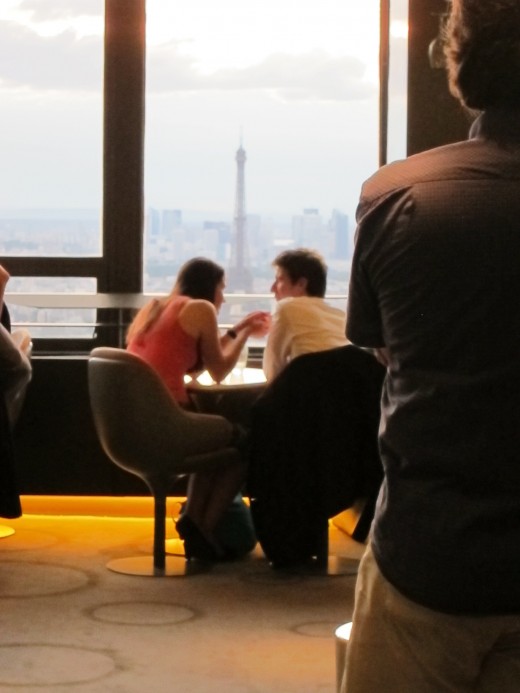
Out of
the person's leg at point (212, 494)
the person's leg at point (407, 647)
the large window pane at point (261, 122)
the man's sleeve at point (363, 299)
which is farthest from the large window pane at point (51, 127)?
the person's leg at point (407, 647)

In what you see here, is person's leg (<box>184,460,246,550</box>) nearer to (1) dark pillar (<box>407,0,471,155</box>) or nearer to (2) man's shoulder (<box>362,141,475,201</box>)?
(1) dark pillar (<box>407,0,471,155</box>)

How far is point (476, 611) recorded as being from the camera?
1248 mm

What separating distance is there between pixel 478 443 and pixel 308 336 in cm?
356

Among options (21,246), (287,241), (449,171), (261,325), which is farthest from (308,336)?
(449,171)

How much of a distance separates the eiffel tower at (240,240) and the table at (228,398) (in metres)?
1.32

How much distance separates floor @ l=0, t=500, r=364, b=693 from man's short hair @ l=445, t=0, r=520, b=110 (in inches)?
87.4

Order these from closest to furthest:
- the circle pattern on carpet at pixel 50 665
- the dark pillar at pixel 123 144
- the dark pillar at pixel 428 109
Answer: the circle pattern on carpet at pixel 50 665, the dark pillar at pixel 428 109, the dark pillar at pixel 123 144

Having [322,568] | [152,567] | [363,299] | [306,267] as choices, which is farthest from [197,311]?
[363,299]

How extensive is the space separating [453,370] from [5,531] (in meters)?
4.30

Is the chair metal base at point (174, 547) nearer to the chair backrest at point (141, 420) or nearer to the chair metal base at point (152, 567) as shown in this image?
the chair metal base at point (152, 567)

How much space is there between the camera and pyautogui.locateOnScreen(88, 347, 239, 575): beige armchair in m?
4.51

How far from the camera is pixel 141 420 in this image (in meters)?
4.52

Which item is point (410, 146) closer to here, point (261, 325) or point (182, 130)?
point (261, 325)

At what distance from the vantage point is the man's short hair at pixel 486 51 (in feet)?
4.25
